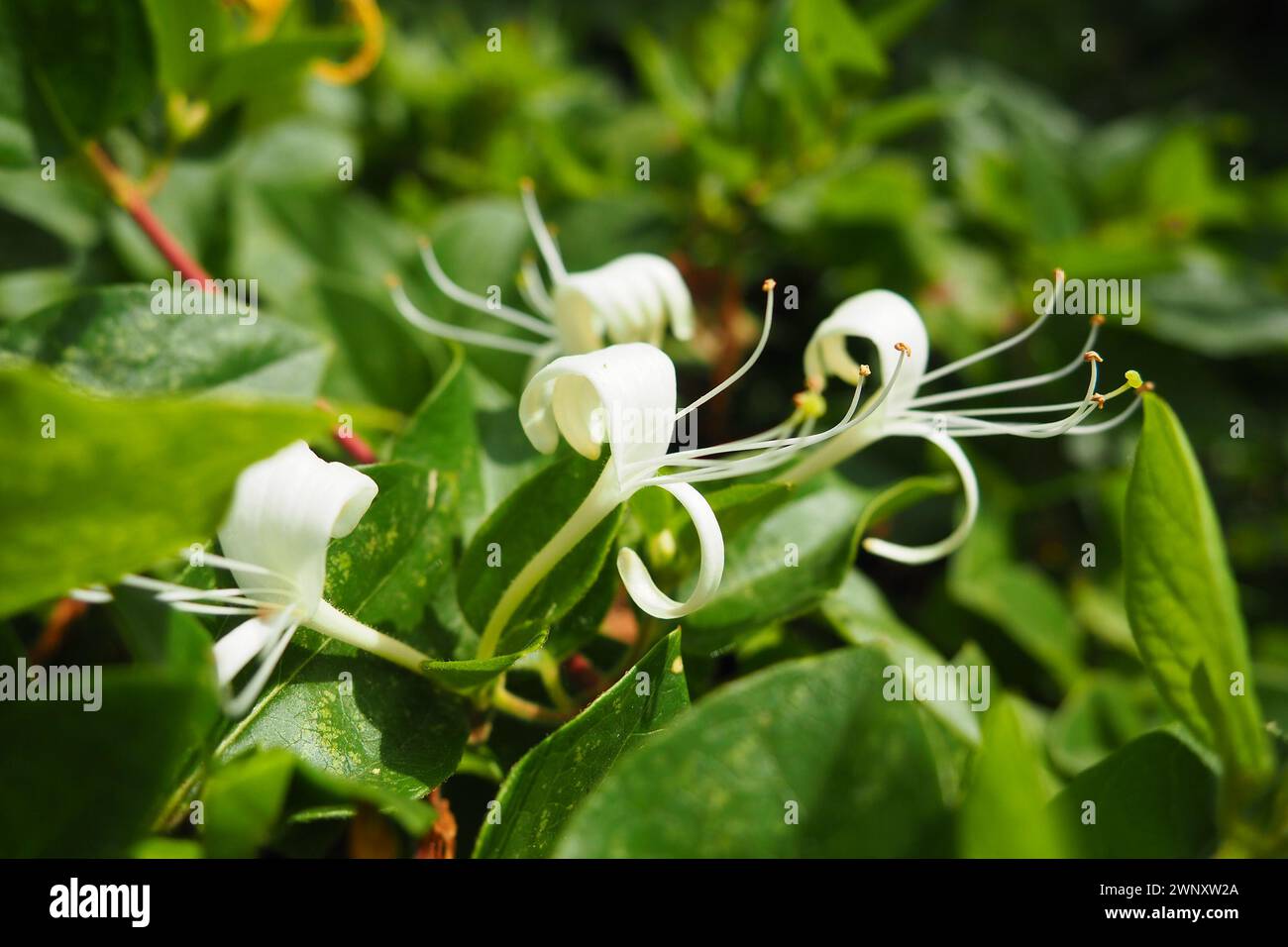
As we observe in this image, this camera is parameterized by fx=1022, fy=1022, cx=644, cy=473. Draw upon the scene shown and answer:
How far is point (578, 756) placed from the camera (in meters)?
0.55

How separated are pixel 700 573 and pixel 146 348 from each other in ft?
1.39

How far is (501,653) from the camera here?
0.62 m

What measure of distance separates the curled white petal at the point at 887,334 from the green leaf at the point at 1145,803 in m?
0.25

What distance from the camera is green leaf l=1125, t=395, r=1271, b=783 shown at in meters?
0.56

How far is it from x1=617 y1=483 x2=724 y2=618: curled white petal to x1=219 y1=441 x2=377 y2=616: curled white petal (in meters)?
0.15

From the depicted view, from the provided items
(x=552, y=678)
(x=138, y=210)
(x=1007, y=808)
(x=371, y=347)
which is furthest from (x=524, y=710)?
(x=138, y=210)

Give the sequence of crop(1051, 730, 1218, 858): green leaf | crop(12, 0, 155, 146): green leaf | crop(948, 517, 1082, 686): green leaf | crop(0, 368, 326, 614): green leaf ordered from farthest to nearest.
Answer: crop(948, 517, 1082, 686): green leaf, crop(12, 0, 155, 146): green leaf, crop(1051, 730, 1218, 858): green leaf, crop(0, 368, 326, 614): green leaf

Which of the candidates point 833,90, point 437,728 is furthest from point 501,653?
point 833,90

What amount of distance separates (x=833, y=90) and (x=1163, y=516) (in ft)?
2.39

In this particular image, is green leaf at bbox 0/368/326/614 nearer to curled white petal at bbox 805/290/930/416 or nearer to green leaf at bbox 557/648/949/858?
green leaf at bbox 557/648/949/858

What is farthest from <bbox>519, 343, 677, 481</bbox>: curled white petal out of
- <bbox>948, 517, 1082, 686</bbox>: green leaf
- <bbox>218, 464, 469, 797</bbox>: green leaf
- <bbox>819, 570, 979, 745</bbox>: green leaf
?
<bbox>948, 517, 1082, 686</bbox>: green leaf

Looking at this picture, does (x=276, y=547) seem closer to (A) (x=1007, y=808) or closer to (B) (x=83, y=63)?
(A) (x=1007, y=808)

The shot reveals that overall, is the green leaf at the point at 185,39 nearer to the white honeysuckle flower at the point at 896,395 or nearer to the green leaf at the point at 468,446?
the green leaf at the point at 468,446
